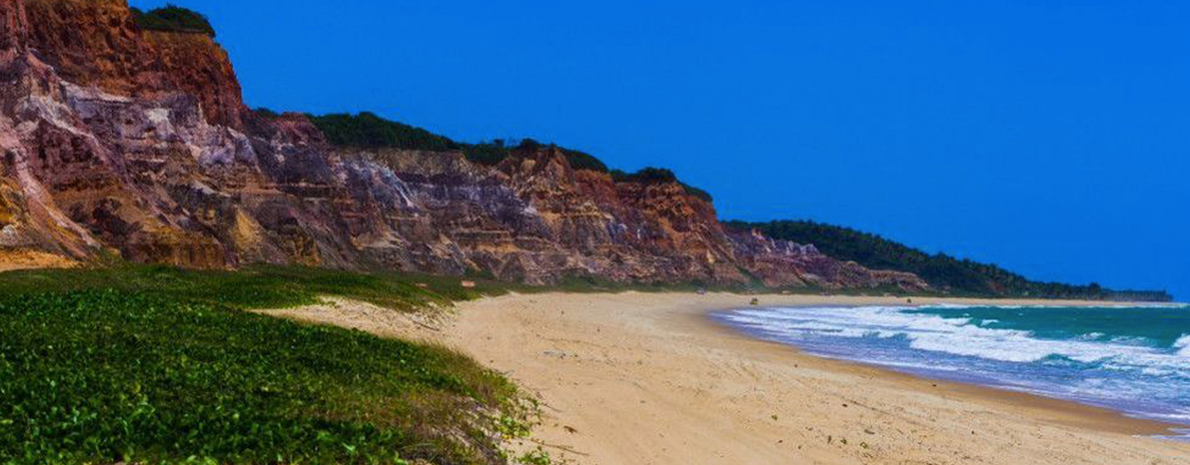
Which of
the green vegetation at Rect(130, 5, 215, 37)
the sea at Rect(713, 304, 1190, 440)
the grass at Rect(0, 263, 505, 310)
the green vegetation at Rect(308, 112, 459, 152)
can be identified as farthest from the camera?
the green vegetation at Rect(308, 112, 459, 152)

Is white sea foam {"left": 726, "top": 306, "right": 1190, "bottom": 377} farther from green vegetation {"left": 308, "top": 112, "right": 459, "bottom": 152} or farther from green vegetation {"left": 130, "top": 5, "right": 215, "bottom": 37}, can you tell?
green vegetation {"left": 308, "top": 112, "right": 459, "bottom": 152}

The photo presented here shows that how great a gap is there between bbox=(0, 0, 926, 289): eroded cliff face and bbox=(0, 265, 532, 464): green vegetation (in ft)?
65.2

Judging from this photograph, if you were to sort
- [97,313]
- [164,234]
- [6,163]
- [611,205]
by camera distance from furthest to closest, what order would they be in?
[611,205] < [164,234] < [6,163] < [97,313]

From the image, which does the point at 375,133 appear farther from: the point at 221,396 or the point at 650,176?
the point at 221,396

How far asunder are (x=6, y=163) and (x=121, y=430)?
3905 cm

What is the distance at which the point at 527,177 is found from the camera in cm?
11106

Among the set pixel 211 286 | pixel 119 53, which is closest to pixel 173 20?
pixel 119 53

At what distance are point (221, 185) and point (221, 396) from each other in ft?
192

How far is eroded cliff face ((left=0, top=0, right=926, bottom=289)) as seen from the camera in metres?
45.8

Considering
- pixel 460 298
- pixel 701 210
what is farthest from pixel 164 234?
pixel 701 210

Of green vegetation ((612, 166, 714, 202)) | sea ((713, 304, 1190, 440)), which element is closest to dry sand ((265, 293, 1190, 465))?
sea ((713, 304, 1190, 440))

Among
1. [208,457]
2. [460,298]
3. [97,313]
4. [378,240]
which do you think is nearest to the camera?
[208,457]

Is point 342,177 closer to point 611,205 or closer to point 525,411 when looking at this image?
point 611,205

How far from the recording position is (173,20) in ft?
243
